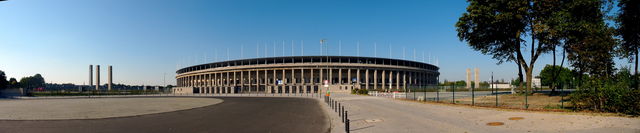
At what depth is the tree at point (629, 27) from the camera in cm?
2755

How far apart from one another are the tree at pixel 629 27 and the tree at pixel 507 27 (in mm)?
5184

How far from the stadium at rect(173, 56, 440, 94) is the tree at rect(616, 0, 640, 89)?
63379 mm

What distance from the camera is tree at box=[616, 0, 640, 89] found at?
27.5 meters

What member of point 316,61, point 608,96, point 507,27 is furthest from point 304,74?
point 608,96

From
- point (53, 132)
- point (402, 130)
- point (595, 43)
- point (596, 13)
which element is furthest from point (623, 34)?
point (53, 132)

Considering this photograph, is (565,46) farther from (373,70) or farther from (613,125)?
(373,70)

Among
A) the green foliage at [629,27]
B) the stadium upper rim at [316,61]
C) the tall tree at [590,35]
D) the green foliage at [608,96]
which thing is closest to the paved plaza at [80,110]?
the green foliage at [608,96]

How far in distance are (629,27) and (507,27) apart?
9.21 meters

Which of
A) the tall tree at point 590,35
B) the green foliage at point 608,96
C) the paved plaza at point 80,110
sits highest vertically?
the tall tree at point 590,35

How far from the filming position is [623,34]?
30.1m

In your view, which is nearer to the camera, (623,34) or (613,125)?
(613,125)

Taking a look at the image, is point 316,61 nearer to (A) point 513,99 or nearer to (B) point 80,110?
(A) point 513,99

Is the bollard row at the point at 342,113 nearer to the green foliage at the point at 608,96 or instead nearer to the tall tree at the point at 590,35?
the green foliage at the point at 608,96

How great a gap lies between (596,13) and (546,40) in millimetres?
4547
